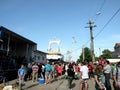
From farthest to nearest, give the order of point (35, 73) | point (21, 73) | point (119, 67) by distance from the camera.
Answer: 1. point (35, 73)
2. point (21, 73)
3. point (119, 67)

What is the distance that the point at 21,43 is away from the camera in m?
24.8

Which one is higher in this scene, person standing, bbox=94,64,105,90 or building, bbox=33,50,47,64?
building, bbox=33,50,47,64

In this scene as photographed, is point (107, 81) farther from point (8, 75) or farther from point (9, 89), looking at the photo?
point (8, 75)

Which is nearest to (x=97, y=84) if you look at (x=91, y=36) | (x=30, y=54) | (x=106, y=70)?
(x=106, y=70)

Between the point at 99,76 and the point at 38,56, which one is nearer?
the point at 99,76

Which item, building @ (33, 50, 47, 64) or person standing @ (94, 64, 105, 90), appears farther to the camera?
building @ (33, 50, 47, 64)

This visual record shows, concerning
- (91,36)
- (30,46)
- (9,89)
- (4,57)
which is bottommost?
(9,89)

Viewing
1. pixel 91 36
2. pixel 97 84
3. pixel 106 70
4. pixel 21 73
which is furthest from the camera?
pixel 91 36

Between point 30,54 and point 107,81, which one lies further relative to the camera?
point 30,54

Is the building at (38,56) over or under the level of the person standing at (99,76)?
over

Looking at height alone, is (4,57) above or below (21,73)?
above

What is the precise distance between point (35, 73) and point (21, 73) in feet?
15.5

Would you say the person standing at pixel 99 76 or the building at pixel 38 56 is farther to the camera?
the building at pixel 38 56

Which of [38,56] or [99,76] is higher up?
[38,56]
